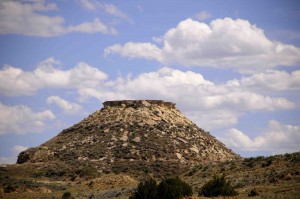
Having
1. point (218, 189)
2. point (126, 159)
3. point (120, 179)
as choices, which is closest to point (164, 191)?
point (218, 189)

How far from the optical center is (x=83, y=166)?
6581 cm

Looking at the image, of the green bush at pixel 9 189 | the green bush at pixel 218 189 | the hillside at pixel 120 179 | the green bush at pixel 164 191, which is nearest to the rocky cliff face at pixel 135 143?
the hillside at pixel 120 179

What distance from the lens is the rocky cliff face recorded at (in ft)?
223

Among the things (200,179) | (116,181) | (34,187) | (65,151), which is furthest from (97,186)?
(65,151)

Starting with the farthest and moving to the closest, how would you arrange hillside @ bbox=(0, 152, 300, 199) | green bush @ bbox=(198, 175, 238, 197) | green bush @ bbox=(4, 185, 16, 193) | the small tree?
green bush @ bbox=(4, 185, 16, 193) < hillside @ bbox=(0, 152, 300, 199) < green bush @ bbox=(198, 175, 238, 197) < the small tree

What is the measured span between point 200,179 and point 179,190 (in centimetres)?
1391

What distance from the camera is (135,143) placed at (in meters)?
73.3

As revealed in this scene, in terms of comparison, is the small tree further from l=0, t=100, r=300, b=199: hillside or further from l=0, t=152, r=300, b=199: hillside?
l=0, t=100, r=300, b=199: hillside

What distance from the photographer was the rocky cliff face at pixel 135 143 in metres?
68.0

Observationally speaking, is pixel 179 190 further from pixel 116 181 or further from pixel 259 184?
pixel 116 181

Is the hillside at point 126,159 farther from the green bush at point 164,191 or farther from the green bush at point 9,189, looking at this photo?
the green bush at point 164,191

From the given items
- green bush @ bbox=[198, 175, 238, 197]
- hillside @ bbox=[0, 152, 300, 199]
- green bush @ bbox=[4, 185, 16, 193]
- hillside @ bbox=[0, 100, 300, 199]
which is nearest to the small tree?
green bush @ bbox=[198, 175, 238, 197]

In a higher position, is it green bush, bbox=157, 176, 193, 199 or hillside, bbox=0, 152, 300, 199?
hillside, bbox=0, 152, 300, 199

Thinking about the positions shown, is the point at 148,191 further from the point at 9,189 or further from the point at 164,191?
the point at 9,189
